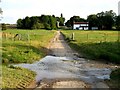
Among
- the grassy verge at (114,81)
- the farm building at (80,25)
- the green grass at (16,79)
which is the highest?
the farm building at (80,25)

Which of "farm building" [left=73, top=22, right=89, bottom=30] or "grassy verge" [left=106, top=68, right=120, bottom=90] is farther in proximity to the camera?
"farm building" [left=73, top=22, right=89, bottom=30]

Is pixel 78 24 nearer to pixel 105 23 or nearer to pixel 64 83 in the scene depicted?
pixel 105 23

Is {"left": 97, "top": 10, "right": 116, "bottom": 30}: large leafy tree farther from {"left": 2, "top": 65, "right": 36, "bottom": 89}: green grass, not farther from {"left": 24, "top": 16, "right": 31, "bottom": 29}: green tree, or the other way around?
{"left": 2, "top": 65, "right": 36, "bottom": 89}: green grass

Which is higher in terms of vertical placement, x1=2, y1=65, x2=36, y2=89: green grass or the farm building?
the farm building

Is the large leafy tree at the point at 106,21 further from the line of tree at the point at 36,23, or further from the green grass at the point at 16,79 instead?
the green grass at the point at 16,79

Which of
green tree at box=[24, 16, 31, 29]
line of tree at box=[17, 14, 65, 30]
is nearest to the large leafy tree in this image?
line of tree at box=[17, 14, 65, 30]

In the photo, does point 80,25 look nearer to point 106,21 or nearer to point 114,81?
point 106,21

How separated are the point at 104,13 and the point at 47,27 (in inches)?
1159

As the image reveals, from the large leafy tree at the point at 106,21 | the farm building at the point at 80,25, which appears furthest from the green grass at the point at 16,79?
the farm building at the point at 80,25

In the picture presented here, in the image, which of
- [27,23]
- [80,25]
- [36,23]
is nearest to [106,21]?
[36,23]

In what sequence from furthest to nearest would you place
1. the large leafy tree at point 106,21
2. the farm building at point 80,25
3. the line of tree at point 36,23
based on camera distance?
the farm building at point 80,25
the line of tree at point 36,23
the large leafy tree at point 106,21

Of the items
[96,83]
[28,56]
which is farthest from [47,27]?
[96,83]

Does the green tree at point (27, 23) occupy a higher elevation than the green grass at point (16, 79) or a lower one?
higher

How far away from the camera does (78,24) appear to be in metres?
183
